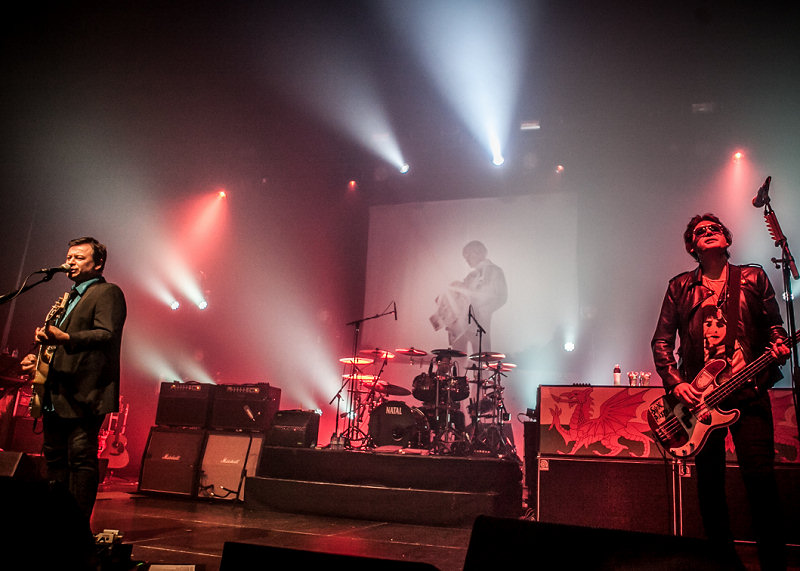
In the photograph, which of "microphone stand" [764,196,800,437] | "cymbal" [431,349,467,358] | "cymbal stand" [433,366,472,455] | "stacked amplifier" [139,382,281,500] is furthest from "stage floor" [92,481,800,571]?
"cymbal" [431,349,467,358]

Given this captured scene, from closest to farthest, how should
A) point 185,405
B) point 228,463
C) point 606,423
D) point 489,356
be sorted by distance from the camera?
point 606,423
point 228,463
point 185,405
point 489,356

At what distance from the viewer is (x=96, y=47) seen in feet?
18.4

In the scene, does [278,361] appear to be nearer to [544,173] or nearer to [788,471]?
[544,173]

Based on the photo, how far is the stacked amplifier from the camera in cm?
575

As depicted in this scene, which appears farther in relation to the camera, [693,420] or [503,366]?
[503,366]

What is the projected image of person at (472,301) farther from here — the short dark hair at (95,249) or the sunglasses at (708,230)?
the short dark hair at (95,249)

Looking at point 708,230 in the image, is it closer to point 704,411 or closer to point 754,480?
point 704,411

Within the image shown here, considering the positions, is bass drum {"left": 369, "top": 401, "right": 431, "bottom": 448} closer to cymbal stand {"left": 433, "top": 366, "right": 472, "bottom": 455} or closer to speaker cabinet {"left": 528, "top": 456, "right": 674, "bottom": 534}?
cymbal stand {"left": 433, "top": 366, "right": 472, "bottom": 455}

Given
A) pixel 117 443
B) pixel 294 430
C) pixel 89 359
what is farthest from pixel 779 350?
pixel 117 443

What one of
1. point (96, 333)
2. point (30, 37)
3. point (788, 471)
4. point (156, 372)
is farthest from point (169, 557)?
point (156, 372)

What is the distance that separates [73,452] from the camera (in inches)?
112

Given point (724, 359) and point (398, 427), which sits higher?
point (724, 359)

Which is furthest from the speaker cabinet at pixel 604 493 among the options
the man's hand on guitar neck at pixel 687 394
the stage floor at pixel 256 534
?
the man's hand on guitar neck at pixel 687 394

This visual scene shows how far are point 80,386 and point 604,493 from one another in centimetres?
365
